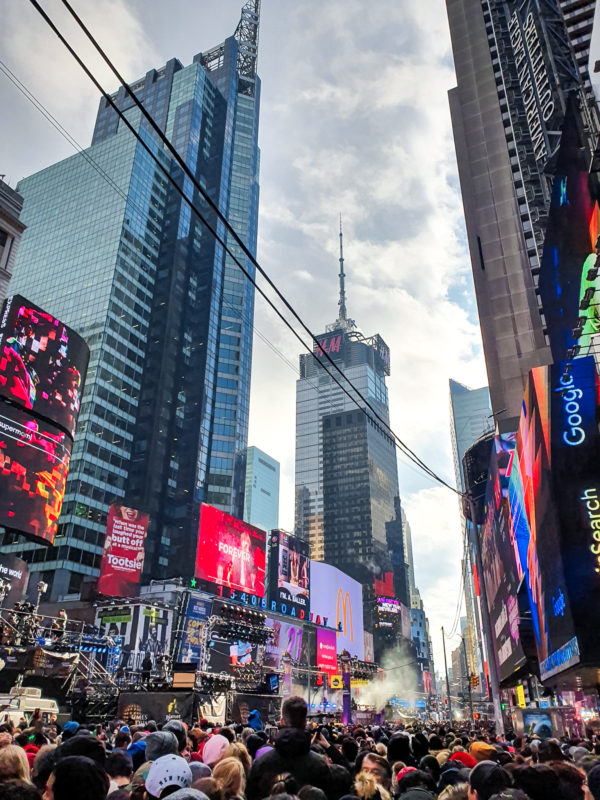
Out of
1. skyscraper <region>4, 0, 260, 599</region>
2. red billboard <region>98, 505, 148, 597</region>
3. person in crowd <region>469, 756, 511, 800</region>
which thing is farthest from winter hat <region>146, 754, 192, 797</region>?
skyscraper <region>4, 0, 260, 599</region>

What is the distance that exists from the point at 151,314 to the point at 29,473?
80747mm

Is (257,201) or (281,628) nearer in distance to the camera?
(281,628)

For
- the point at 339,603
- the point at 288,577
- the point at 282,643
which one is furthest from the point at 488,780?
the point at 339,603

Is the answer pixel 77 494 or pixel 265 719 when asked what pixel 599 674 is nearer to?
pixel 265 719

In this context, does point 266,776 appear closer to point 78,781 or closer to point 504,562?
point 78,781

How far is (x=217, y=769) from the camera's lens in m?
5.02

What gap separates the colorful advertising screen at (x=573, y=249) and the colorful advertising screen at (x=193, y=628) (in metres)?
40.2

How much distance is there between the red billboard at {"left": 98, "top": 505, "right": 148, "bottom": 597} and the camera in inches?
1869

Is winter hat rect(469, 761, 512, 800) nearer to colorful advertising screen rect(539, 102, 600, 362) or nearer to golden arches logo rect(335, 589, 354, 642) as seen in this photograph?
colorful advertising screen rect(539, 102, 600, 362)

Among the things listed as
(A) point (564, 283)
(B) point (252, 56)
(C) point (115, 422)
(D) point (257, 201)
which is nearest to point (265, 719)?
(A) point (564, 283)

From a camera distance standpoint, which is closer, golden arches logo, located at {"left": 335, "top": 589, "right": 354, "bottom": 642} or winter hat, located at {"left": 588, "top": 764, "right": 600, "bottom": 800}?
winter hat, located at {"left": 588, "top": 764, "right": 600, "bottom": 800}

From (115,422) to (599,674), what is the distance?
88.2 metres

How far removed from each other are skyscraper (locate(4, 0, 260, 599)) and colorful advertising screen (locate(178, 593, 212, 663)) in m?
32.4

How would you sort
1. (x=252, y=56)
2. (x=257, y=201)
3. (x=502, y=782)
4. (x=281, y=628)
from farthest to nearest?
(x=252, y=56), (x=257, y=201), (x=281, y=628), (x=502, y=782)
